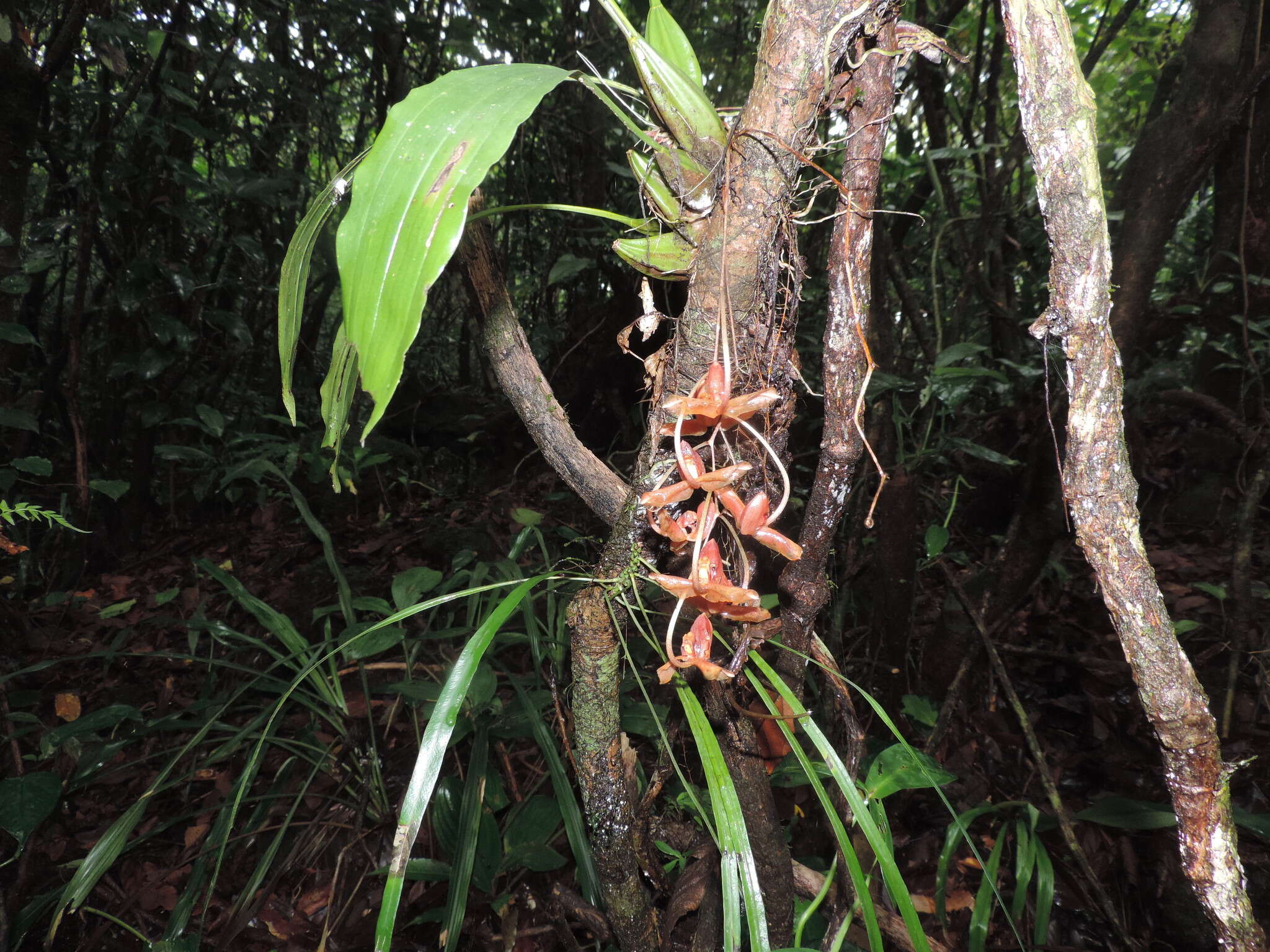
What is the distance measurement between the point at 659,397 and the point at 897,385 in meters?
0.93

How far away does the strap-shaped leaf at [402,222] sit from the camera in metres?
0.42

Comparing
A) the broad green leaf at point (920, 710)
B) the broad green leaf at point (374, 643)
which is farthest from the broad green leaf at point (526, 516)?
the broad green leaf at point (920, 710)

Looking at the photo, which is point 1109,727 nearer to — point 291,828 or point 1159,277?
point 291,828

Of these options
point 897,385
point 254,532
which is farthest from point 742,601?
point 254,532

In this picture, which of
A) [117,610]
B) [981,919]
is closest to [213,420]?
[117,610]

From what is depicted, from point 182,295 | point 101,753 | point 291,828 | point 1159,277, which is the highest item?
point 1159,277

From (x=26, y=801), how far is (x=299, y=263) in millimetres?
1347

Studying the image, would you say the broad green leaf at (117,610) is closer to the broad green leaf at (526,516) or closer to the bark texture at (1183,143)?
the broad green leaf at (526,516)

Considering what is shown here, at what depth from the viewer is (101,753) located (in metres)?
1.52

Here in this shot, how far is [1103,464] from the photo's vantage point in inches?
20.0

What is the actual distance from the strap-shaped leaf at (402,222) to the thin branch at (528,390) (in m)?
0.40

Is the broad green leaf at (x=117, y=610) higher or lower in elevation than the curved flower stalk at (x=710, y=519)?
lower

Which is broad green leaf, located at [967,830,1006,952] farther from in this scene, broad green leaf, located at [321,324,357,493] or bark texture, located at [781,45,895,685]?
broad green leaf, located at [321,324,357,493]

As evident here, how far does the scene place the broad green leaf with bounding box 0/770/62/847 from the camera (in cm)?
120
